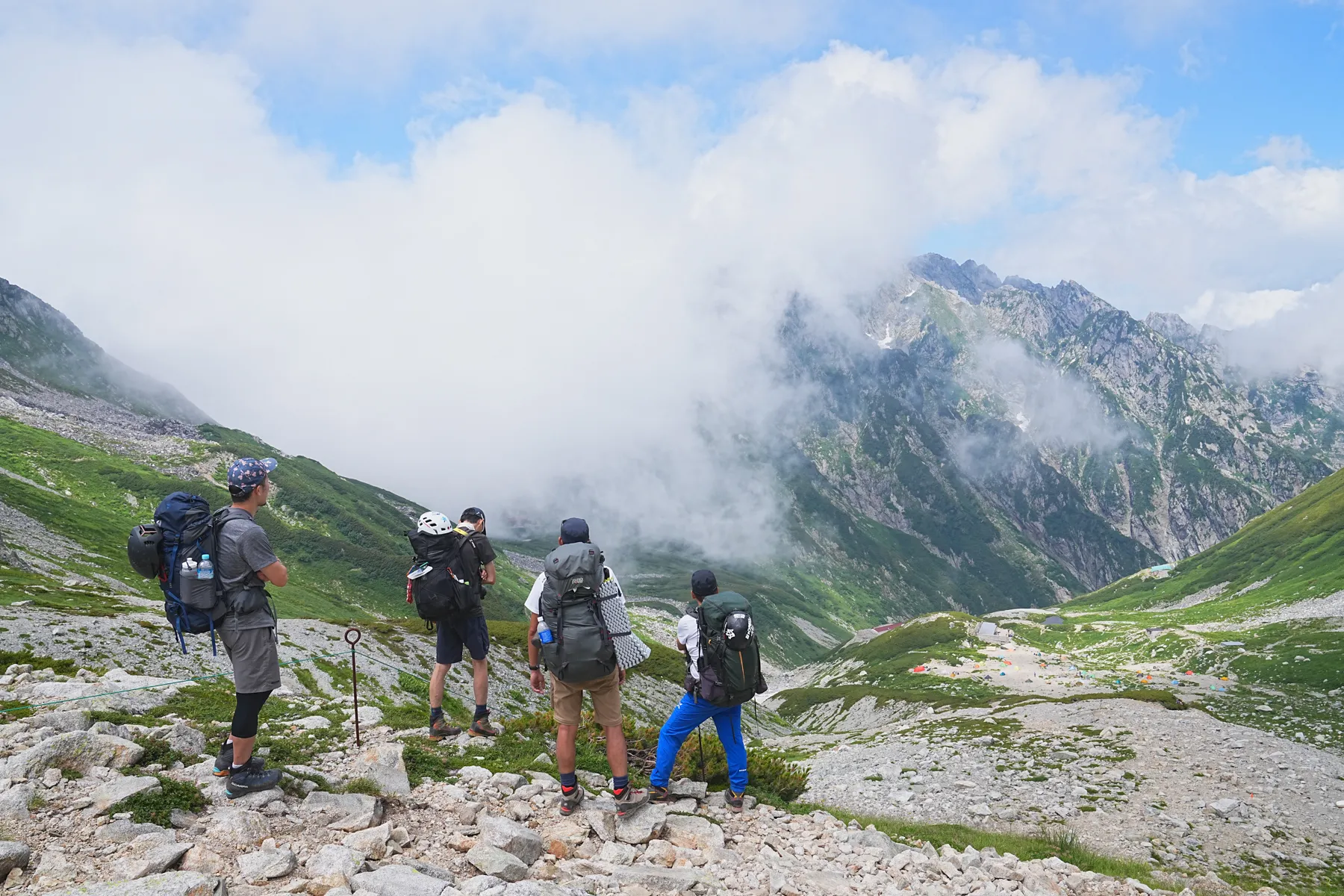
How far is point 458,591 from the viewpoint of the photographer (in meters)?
12.7

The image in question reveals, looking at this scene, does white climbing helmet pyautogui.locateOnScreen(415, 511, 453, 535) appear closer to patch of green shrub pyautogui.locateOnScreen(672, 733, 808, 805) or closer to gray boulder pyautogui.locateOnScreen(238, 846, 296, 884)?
gray boulder pyautogui.locateOnScreen(238, 846, 296, 884)

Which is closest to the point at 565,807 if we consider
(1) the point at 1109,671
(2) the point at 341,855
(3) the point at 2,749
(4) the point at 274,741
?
(2) the point at 341,855

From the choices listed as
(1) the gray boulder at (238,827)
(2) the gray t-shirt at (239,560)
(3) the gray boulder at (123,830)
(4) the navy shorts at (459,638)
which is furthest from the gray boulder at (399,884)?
(4) the navy shorts at (459,638)

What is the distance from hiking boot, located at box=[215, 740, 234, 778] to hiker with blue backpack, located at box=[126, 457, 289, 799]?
15 millimetres

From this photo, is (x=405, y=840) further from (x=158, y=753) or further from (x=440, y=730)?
(x=440, y=730)

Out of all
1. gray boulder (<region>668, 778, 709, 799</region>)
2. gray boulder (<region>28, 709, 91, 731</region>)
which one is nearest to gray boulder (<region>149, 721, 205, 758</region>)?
gray boulder (<region>28, 709, 91, 731</region>)

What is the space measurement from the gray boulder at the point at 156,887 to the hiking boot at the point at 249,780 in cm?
258

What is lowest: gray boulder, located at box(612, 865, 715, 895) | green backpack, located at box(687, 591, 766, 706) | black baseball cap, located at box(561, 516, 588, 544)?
gray boulder, located at box(612, 865, 715, 895)

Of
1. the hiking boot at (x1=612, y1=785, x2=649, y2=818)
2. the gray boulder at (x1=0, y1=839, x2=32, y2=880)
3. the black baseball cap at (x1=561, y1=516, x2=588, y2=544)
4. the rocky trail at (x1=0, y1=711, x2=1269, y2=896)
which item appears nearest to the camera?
the gray boulder at (x1=0, y1=839, x2=32, y2=880)

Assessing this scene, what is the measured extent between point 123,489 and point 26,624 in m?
166

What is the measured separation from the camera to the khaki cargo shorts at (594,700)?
10.7m

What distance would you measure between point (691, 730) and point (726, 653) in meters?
1.73

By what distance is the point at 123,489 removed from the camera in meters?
162

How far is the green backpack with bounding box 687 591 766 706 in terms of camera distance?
38.6ft
